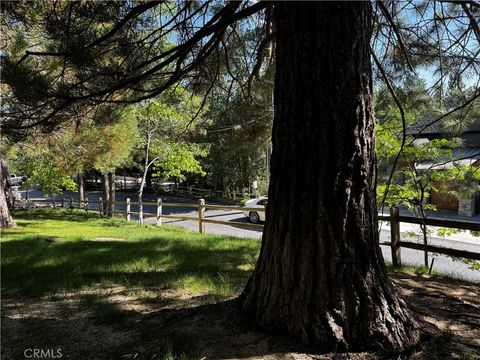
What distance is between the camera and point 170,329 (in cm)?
254

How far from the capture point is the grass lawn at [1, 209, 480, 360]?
227 cm

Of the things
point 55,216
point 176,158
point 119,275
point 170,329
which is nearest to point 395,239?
point 119,275

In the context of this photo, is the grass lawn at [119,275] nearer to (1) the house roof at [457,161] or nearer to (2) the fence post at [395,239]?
(2) the fence post at [395,239]

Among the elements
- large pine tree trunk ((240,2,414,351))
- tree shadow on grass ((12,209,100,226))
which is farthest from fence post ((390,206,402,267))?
tree shadow on grass ((12,209,100,226))

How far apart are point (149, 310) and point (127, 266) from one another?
196cm

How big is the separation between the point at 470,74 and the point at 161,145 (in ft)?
51.4

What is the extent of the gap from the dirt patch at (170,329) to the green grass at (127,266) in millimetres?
169

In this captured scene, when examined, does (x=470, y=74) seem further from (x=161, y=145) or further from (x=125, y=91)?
(x=161, y=145)

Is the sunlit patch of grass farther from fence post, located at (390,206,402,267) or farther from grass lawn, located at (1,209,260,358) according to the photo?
grass lawn, located at (1,209,260,358)

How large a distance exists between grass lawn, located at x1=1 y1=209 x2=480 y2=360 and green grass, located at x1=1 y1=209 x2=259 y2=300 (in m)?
0.01

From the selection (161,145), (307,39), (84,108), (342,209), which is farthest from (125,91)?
(161,145)

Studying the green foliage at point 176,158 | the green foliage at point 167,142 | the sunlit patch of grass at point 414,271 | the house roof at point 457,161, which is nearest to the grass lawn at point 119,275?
the sunlit patch of grass at point 414,271

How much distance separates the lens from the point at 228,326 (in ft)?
8.18

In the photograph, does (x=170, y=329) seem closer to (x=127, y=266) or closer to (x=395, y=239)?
(x=127, y=266)
